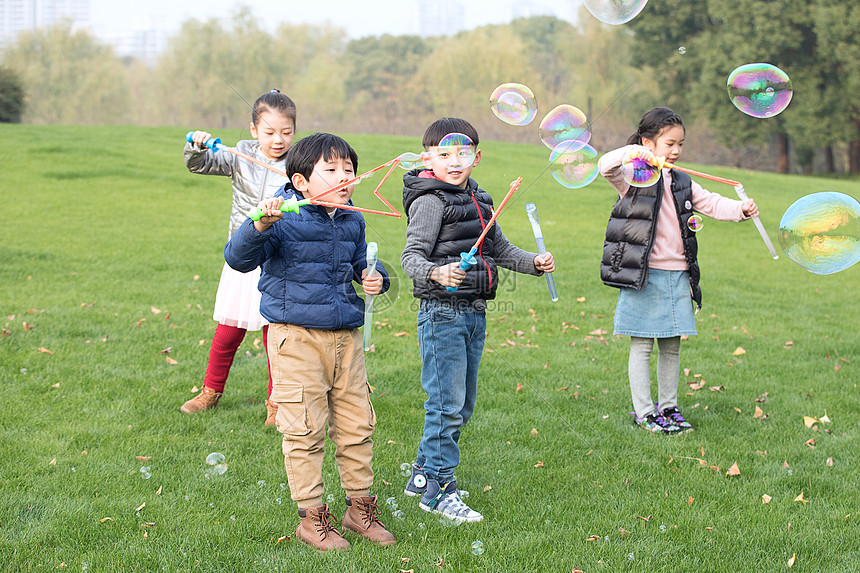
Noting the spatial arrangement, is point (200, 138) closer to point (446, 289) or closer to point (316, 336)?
point (316, 336)

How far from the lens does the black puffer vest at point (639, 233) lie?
4641 mm

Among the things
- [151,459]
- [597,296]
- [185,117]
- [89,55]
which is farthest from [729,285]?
[89,55]

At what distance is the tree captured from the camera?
94.9 feet

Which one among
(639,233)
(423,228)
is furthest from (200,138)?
(639,233)

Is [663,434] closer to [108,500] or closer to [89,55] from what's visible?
[108,500]

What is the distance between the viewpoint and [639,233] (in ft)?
15.3

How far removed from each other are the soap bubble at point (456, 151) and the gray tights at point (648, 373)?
2.02m

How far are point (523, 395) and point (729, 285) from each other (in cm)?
617

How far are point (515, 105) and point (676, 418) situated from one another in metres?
2.20

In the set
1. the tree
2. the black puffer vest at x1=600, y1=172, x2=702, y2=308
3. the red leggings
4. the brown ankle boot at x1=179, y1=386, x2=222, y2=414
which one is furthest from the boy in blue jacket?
the tree

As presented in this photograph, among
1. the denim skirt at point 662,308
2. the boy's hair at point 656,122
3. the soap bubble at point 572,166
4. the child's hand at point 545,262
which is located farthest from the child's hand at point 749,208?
the child's hand at point 545,262

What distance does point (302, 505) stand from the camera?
3.15 metres

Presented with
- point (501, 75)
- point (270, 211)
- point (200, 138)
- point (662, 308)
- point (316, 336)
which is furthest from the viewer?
point (501, 75)

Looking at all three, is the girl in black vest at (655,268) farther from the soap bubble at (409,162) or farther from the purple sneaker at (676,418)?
the soap bubble at (409,162)
